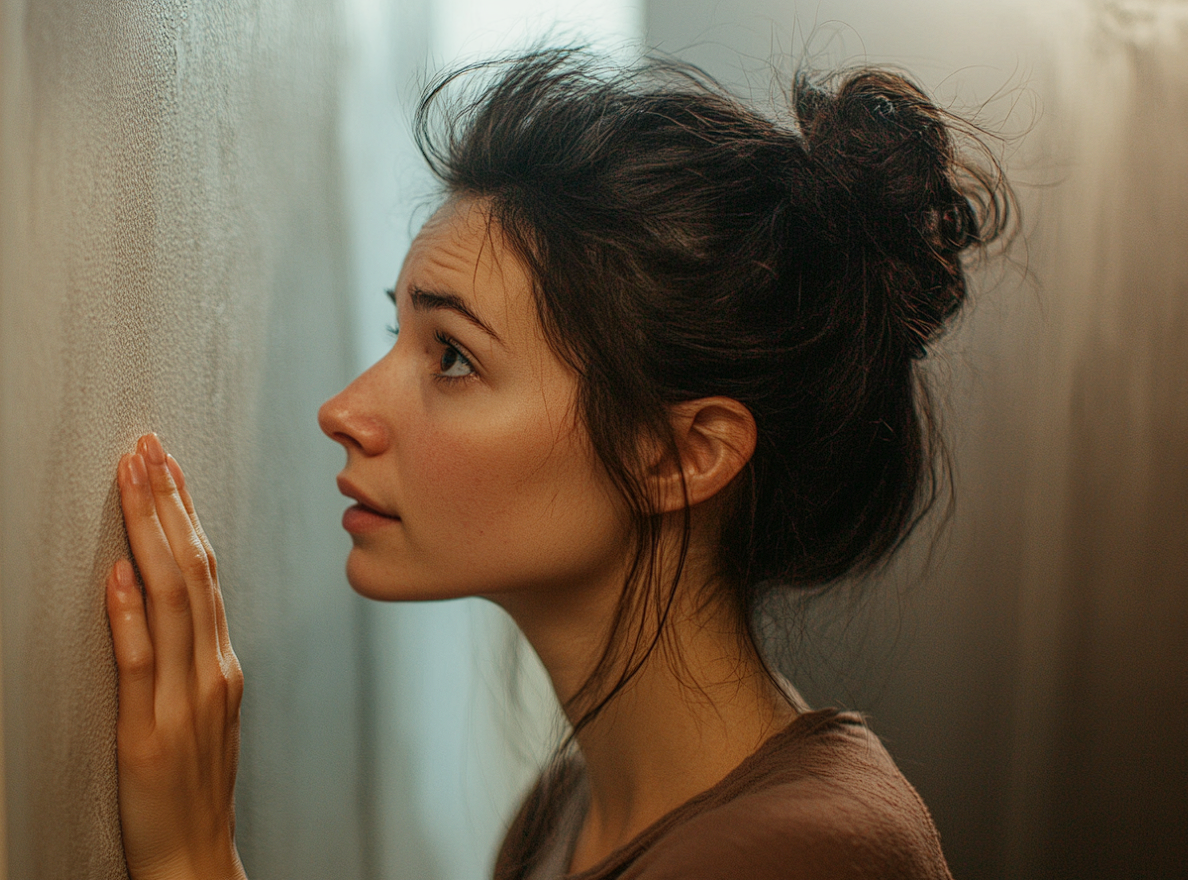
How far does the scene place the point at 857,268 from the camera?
2.33 ft

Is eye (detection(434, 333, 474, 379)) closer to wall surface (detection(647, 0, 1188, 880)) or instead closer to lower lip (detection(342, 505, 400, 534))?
lower lip (detection(342, 505, 400, 534))

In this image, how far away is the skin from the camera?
0.68 meters

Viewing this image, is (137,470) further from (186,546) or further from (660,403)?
(660,403)

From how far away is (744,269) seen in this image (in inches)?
26.9

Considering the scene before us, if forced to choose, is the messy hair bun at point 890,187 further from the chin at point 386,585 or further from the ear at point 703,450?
the chin at point 386,585

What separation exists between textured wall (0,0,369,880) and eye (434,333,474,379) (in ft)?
0.54

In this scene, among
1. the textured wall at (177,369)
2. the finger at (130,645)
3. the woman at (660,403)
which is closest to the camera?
the textured wall at (177,369)

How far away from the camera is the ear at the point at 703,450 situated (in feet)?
2.30

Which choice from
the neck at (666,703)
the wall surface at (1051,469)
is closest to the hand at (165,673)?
the neck at (666,703)

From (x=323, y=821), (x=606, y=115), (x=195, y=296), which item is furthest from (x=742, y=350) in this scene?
(x=323, y=821)

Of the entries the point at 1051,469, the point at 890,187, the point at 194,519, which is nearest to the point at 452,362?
the point at 194,519

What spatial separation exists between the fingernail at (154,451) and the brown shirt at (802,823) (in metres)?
0.40

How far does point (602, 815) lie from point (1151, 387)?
1015 mm

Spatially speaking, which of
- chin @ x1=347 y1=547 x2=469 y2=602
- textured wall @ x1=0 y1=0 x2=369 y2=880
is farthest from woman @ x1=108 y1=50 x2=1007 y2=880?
textured wall @ x1=0 y1=0 x2=369 y2=880
